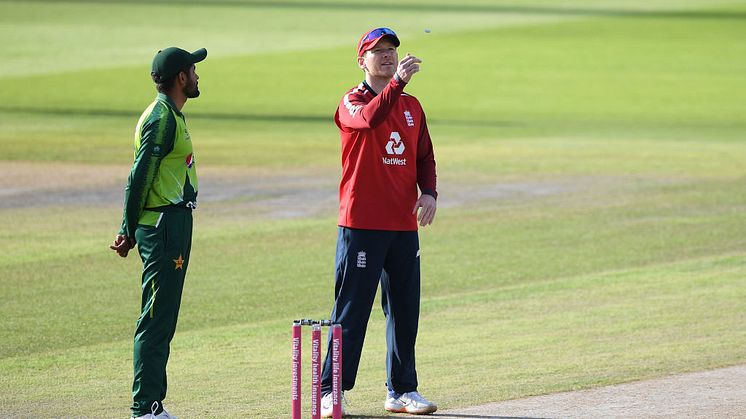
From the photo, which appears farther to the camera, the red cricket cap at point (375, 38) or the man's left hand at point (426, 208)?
the man's left hand at point (426, 208)

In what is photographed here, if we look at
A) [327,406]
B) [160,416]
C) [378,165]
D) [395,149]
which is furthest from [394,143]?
[160,416]

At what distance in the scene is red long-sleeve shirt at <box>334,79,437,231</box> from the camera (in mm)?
8609

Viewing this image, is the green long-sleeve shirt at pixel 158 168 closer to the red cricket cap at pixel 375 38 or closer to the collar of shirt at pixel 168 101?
the collar of shirt at pixel 168 101

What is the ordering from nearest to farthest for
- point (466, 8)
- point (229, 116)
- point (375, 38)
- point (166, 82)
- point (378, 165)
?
point (166, 82) → point (375, 38) → point (378, 165) → point (229, 116) → point (466, 8)

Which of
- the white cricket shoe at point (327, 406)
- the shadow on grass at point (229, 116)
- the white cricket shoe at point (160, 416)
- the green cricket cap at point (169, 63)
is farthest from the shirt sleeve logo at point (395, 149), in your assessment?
the shadow on grass at point (229, 116)

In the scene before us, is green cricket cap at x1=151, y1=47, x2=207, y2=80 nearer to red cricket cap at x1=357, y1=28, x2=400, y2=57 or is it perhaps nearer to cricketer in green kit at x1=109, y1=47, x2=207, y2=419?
cricketer in green kit at x1=109, y1=47, x2=207, y2=419

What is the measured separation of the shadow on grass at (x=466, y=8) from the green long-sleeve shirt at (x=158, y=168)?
4596cm

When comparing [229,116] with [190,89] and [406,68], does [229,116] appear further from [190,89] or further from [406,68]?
[406,68]

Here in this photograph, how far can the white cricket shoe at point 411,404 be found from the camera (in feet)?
28.7

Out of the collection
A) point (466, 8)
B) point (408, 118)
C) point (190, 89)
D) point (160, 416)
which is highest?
point (466, 8)

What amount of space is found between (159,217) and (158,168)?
0.92 feet

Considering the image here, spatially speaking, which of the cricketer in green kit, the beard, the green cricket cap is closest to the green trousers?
the cricketer in green kit

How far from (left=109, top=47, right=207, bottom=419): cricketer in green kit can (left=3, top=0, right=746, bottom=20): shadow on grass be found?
45.9m

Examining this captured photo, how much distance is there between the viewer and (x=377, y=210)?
8641 millimetres
